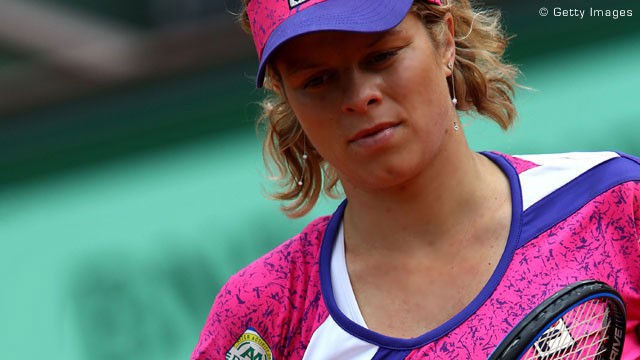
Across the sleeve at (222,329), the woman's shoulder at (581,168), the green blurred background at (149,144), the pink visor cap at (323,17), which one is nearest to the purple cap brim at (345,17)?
the pink visor cap at (323,17)

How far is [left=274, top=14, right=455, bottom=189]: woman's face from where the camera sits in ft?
6.26

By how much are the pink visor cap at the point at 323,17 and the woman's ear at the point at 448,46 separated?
177 mm

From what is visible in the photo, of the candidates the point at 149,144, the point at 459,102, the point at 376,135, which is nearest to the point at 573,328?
the point at 376,135

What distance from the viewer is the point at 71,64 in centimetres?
438

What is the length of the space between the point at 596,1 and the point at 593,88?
0.39 metres

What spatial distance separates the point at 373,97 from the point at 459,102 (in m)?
0.37

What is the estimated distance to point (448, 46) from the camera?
2107 mm

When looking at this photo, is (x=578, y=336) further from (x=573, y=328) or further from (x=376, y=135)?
(x=376, y=135)

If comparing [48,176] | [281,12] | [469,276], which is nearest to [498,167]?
[469,276]

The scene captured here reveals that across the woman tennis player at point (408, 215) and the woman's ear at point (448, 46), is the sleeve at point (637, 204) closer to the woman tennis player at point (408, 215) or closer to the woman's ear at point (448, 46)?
the woman tennis player at point (408, 215)

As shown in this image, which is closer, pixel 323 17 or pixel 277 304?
pixel 323 17

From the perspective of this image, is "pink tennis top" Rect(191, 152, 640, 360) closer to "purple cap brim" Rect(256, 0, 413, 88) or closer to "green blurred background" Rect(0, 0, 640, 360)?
"purple cap brim" Rect(256, 0, 413, 88)

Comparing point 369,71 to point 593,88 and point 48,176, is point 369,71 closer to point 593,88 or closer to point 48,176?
point 593,88

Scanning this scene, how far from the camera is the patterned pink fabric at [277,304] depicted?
2109mm
